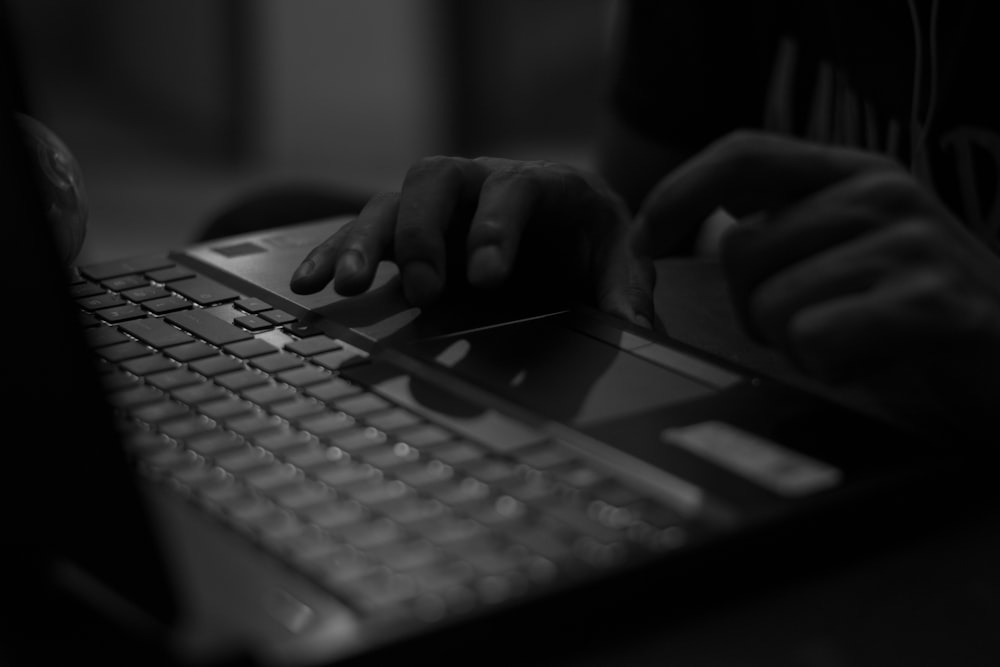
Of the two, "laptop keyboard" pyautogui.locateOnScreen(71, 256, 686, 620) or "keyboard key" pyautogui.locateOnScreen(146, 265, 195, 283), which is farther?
"keyboard key" pyautogui.locateOnScreen(146, 265, 195, 283)

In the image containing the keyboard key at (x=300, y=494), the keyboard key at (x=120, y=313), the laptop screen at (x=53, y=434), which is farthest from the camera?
the keyboard key at (x=120, y=313)

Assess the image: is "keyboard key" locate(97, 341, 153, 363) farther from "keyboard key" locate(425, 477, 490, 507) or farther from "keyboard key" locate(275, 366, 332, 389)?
"keyboard key" locate(425, 477, 490, 507)

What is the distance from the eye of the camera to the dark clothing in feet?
2.94

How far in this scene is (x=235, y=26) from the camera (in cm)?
334

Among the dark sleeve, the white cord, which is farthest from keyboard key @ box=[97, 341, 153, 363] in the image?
the dark sleeve

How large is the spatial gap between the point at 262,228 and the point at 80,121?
2523mm

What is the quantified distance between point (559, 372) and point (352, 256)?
0.16 metres

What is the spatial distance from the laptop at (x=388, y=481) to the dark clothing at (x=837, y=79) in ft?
1.53

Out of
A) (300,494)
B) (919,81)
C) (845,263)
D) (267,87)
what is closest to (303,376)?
(300,494)

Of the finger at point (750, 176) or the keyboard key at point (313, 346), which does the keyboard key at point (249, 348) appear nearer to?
the keyboard key at point (313, 346)

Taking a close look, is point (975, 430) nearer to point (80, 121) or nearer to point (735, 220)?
point (735, 220)

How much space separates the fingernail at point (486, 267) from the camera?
598 millimetres

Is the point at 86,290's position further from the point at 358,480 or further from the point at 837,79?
the point at 837,79

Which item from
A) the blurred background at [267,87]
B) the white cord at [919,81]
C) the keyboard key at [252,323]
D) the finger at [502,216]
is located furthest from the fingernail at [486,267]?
the blurred background at [267,87]
